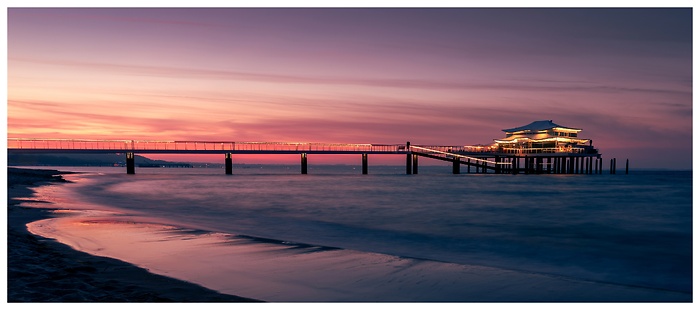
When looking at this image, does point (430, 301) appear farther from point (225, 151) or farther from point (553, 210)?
point (225, 151)

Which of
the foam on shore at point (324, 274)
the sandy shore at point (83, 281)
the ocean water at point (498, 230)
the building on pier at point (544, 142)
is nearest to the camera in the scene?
the sandy shore at point (83, 281)

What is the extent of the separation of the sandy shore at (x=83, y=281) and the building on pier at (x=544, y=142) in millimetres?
63093

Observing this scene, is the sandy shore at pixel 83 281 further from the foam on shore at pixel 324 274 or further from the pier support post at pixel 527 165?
the pier support post at pixel 527 165

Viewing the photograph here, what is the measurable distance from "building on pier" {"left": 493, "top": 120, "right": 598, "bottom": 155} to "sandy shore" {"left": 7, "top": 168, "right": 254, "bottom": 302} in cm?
6309

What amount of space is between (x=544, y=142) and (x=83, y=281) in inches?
2639

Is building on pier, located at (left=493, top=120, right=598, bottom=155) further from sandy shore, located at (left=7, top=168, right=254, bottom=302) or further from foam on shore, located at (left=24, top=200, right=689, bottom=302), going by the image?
sandy shore, located at (left=7, top=168, right=254, bottom=302)

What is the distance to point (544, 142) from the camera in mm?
66688

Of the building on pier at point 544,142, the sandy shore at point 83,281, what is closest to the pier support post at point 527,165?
the building on pier at point 544,142

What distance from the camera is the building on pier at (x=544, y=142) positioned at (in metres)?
65.1

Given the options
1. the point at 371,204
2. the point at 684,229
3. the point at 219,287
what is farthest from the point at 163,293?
the point at 371,204

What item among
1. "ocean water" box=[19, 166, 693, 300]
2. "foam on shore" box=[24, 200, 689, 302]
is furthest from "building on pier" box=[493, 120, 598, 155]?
"foam on shore" box=[24, 200, 689, 302]

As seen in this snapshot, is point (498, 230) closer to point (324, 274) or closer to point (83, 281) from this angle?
point (324, 274)

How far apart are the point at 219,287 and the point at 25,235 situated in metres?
5.41

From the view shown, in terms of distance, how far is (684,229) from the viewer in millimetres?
14430
